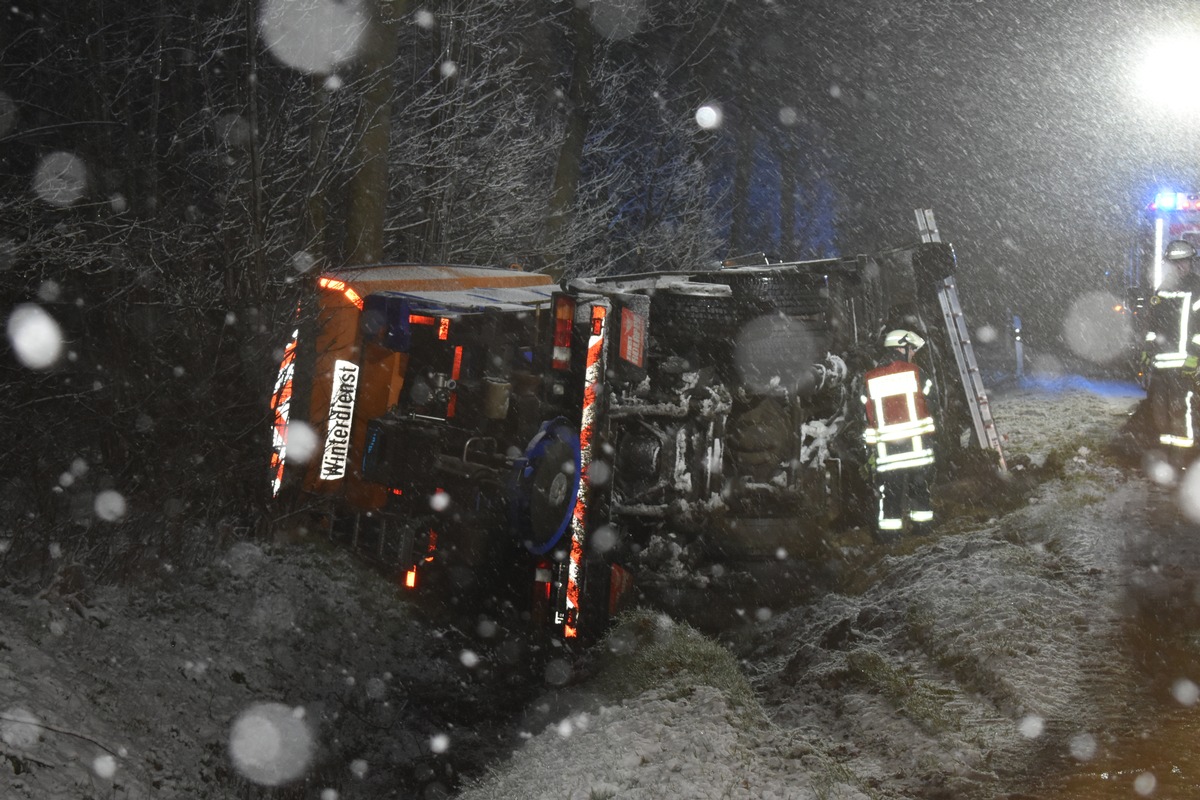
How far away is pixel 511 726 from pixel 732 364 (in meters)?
3.59

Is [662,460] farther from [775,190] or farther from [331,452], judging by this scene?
[775,190]

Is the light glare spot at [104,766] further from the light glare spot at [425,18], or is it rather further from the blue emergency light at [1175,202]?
the blue emergency light at [1175,202]

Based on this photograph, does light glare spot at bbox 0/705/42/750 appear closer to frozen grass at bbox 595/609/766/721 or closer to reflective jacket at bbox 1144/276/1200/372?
frozen grass at bbox 595/609/766/721

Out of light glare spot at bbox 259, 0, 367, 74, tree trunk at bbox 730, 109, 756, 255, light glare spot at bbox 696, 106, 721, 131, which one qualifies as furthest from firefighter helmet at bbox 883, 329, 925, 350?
tree trunk at bbox 730, 109, 756, 255

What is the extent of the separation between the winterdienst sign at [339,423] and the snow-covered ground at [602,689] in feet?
2.12

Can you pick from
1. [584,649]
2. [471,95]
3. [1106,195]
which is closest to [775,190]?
[1106,195]

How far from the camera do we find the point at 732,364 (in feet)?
25.7

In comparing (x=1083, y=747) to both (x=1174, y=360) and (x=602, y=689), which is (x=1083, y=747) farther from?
(x=1174, y=360)

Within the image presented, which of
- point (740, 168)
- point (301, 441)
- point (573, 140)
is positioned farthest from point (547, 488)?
point (740, 168)

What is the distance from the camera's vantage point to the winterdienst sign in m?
7.01

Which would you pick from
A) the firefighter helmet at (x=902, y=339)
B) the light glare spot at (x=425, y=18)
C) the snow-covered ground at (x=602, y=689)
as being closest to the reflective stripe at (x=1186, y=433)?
the snow-covered ground at (x=602, y=689)

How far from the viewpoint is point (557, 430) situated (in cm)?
630

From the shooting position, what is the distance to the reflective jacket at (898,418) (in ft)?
25.3

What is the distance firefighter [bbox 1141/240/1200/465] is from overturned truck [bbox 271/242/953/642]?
14.2 ft
